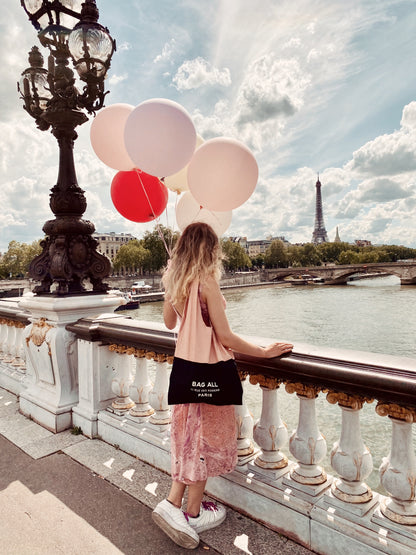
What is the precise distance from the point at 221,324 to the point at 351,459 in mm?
890

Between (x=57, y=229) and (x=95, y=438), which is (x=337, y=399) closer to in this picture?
(x=95, y=438)

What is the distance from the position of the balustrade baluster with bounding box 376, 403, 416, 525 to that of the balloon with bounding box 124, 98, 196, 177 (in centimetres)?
184

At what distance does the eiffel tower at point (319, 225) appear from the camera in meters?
136

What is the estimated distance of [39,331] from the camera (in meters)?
3.74

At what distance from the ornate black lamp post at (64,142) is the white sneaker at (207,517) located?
7.37ft

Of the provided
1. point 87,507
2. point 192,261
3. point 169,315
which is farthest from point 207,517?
point 192,261

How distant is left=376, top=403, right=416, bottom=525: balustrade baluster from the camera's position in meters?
1.73

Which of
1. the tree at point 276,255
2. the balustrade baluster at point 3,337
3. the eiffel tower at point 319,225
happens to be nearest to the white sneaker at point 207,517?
the balustrade baluster at point 3,337

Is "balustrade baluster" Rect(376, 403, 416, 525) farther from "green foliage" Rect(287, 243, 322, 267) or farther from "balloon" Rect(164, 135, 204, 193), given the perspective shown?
"green foliage" Rect(287, 243, 322, 267)

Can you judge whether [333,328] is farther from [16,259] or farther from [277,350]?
[16,259]

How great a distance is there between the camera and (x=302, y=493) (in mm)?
2096

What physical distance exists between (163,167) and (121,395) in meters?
1.90

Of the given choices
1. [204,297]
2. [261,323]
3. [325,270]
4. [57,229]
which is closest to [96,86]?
[57,229]

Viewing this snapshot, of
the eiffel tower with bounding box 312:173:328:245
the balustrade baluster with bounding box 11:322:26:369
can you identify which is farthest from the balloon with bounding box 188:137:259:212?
the eiffel tower with bounding box 312:173:328:245
